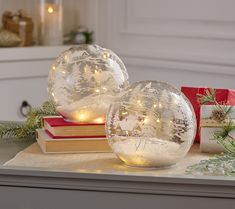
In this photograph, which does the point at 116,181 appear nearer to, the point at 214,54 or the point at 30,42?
the point at 214,54

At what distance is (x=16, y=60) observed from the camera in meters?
3.05

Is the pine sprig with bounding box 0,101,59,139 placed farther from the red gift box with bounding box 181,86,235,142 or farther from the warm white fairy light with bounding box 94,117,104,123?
the red gift box with bounding box 181,86,235,142

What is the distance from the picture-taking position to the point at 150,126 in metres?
1.33

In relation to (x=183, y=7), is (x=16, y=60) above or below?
below

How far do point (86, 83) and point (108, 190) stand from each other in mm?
278

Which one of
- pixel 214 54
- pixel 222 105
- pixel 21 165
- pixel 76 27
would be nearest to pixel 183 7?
pixel 214 54

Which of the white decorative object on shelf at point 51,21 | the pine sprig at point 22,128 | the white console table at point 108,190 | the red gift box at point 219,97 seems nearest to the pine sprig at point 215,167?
the white console table at point 108,190

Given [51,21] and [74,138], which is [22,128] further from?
[51,21]

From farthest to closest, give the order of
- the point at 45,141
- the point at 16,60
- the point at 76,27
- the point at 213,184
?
the point at 76,27
the point at 16,60
the point at 45,141
the point at 213,184

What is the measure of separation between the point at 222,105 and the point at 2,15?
1833 millimetres

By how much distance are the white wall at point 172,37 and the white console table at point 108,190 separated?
4.90 feet

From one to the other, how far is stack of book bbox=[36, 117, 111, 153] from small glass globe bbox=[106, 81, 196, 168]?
4.8 inches

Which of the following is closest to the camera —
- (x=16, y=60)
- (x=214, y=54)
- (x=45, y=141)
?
(x=45, y=141)

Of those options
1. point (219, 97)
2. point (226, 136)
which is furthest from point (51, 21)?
point (226, 136)
